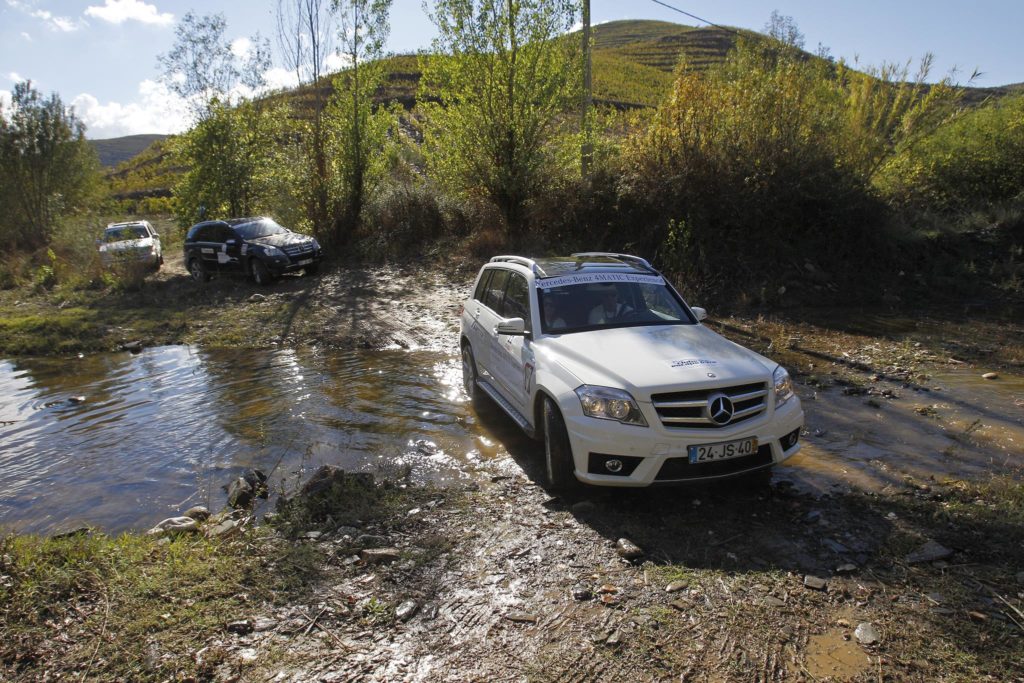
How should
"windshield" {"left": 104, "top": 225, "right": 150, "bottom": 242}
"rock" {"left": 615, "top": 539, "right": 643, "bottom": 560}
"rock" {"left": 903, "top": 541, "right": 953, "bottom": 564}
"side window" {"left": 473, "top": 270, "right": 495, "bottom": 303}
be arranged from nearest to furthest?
"rock" {"left": 903, "top": 541, "right": 953, "bottom": 564} → "rock" {"left": 615, "top": 539, "right": 643, "bottom": 560} → "side window" {"left": 473, "top": 270, "right": 495, "bottom": 303} → "windshield" {"left": 104, "top": 225, "right": 150, "bottom": 242}

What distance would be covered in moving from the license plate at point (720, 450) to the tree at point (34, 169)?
36388mm

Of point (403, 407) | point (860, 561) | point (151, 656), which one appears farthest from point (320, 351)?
point (860, 561)

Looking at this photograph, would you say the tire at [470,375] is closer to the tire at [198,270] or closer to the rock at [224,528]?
the rock at [224,528]

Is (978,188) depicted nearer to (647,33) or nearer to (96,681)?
(96,681)

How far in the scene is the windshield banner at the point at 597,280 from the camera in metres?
5.84

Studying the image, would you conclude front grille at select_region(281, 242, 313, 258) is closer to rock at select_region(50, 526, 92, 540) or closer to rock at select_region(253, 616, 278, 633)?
rock at select_region(50, 526, 92, 540)

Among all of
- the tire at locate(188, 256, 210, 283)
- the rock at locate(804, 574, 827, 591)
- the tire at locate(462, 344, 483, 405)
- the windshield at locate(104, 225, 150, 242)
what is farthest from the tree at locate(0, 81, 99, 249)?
the rock at locate(804, 574, 827, 591)

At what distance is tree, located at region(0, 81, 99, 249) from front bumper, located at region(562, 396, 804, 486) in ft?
117

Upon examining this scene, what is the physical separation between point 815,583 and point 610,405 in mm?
1605

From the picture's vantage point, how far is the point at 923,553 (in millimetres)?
Result: 3766

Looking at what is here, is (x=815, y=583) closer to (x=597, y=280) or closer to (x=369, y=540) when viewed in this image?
(x=369, y=540)

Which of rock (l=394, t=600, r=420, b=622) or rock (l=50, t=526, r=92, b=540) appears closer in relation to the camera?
rock (l=394, t=600, r=420, b=622)

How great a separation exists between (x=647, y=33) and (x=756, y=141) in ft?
312

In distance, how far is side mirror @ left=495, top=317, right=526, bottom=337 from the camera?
554cm
